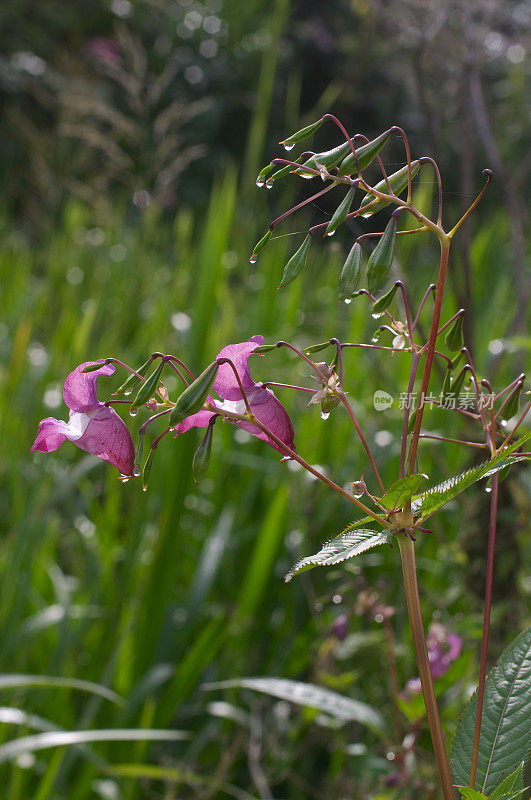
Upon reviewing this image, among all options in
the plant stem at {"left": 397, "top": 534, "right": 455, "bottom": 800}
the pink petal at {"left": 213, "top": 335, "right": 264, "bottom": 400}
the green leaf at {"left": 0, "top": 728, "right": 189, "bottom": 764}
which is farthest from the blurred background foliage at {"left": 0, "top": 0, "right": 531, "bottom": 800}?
the plant stem at {"left": 397, "top": 534, "right": 455, "bottom": 800}

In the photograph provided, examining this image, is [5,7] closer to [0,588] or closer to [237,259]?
[237,259]

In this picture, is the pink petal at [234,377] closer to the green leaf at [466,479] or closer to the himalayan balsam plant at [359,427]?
the himalayan balsam plant at [359,427]

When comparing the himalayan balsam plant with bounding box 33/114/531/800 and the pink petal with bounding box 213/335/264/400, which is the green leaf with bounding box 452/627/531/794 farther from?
the pink petal with bounding box 213/335/264/400

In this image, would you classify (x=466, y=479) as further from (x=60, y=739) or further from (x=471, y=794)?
(x=60, y=739)

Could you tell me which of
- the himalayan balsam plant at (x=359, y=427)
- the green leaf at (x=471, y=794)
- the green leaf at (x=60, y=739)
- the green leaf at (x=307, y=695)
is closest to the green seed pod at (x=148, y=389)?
the himalayan balsam plant at (x=359, y=427)

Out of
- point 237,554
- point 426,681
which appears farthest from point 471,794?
point 237,554

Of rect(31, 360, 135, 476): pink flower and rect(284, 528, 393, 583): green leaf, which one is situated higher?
rect(31, 360, 135, 476): pink flower

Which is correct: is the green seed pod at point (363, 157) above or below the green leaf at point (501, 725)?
above
